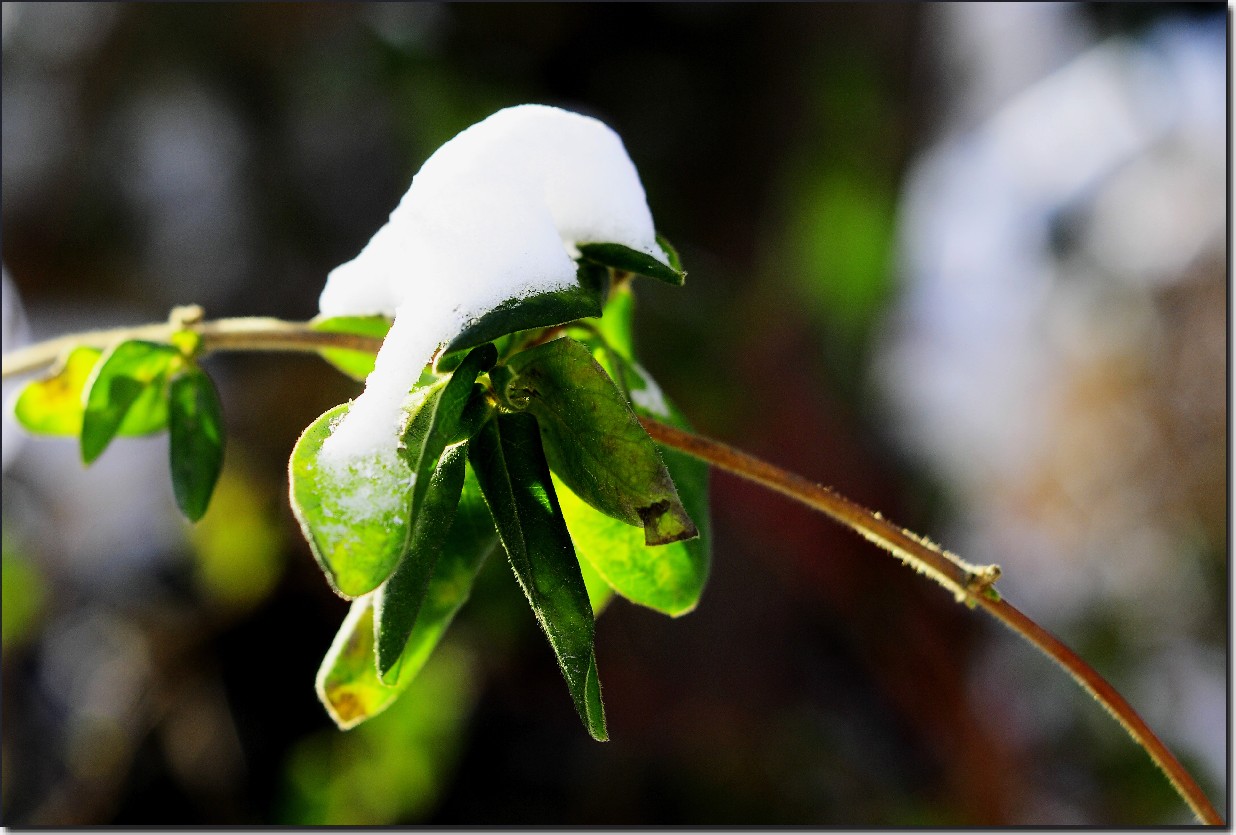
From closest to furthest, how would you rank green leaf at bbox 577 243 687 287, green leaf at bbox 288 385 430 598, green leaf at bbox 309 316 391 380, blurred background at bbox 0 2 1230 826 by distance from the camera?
green leaf at bbox 288 385 430 598
green leaf at bbox 577 243 687 287
green leaf at bbox 309 316 391 380
blurred background at bbox 0 2 1230 826

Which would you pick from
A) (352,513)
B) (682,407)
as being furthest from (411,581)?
(682,407)

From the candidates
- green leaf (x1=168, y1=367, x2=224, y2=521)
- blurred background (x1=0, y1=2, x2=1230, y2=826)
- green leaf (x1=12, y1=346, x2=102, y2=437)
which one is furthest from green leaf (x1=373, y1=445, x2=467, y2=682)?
blurred background (x1=0, y1=2, x2=1230, y2=826)

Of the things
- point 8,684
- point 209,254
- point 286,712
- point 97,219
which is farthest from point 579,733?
point 97,219

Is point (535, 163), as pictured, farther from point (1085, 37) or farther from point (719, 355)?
point (1085, 37)

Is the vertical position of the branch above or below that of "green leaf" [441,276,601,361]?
below

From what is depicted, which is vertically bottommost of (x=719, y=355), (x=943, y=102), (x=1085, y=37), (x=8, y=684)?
(x=8, y=684)

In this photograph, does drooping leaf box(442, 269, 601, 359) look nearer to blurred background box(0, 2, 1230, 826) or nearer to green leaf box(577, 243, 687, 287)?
green leaf box(577, 243, 687, 287)
